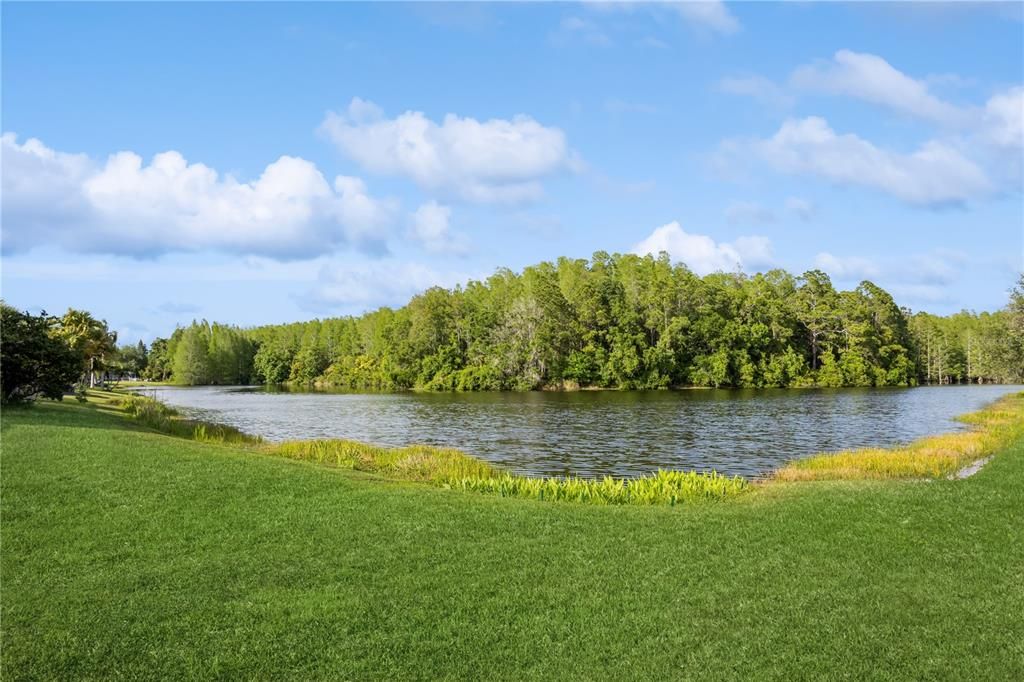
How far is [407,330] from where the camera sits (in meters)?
121

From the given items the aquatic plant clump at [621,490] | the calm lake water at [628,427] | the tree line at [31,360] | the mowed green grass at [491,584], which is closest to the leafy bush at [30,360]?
the tree line at [31,360]

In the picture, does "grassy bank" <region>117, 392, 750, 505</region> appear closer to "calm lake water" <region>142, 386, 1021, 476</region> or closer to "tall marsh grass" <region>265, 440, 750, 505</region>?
"tall marsh grass" <region>265, 440, 750, 505</region>

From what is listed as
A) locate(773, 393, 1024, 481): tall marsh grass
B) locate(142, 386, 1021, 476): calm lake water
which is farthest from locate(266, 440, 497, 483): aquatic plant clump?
locate(773, 393, 1024, 481): tall marsh grass

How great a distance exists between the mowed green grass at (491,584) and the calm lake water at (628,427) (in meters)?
13.9

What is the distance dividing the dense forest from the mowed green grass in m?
84.1

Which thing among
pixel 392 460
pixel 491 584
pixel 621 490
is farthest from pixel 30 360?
pixel 491 584

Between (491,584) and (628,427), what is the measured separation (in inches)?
1374

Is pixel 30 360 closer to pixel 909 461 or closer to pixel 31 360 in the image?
pixel 31 360

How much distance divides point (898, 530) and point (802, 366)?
99678 mm

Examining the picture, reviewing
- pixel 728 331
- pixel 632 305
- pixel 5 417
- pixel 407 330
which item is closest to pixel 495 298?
pixel 407 330

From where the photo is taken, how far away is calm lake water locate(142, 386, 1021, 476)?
102 feet

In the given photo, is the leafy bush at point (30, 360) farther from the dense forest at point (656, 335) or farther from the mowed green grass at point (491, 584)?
the dense forest at point (656, 335)

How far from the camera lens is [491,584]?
33.4 feet

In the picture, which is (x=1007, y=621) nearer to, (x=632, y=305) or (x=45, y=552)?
(x=45, y=552)
